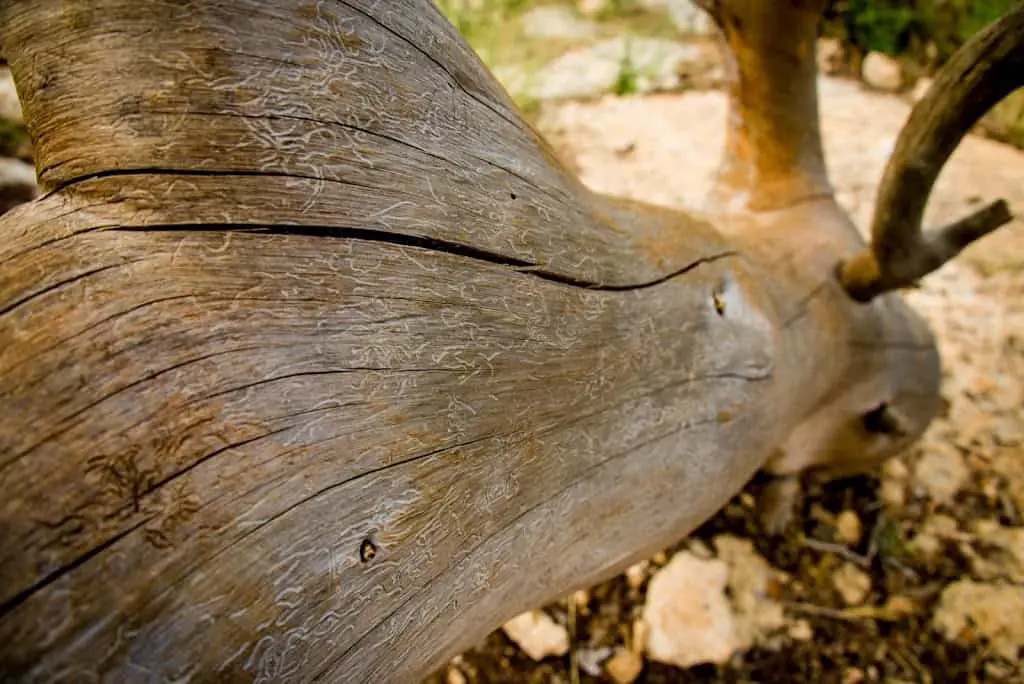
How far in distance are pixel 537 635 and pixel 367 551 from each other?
1372mm

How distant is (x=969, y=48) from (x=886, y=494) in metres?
1.68

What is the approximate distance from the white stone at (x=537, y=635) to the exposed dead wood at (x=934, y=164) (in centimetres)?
122

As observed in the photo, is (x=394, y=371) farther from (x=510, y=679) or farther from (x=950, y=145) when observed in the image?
(x=510, y=679)

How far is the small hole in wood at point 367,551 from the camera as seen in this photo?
28.6 inches

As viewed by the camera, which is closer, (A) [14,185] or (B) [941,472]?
(A) [14,185]

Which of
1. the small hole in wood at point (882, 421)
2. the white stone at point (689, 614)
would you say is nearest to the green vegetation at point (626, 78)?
the small hole in wood at point (882, 421)

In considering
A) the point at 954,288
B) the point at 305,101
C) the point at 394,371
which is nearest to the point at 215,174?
the point at 305,101

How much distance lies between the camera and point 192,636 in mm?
598

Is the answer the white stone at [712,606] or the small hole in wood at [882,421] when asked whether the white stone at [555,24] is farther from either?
the white stone at [712,606]

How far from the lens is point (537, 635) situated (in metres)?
1.95

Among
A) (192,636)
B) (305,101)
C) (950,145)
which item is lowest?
(192,636)

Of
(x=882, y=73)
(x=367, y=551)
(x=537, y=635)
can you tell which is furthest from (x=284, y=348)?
(x=882, y=73)

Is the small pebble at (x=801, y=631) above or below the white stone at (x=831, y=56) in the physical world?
below

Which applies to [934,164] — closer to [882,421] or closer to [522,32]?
[882,421]
